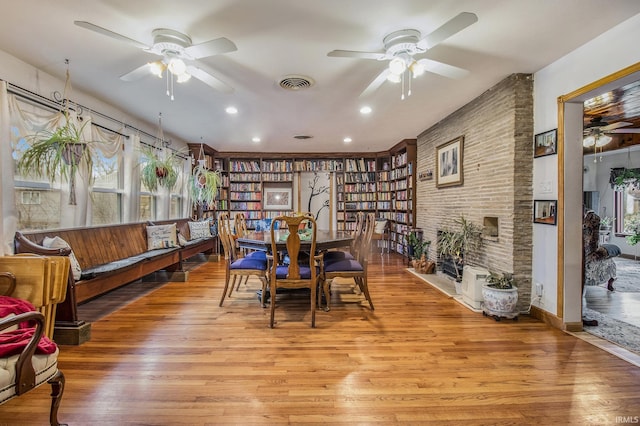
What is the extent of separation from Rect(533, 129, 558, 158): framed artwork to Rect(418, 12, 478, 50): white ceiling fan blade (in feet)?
5.35

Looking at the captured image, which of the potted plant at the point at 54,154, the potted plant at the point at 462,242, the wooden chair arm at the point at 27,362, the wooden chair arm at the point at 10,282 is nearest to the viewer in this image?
the wooden chair arm at the point at 27,362

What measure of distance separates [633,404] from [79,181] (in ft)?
16.5

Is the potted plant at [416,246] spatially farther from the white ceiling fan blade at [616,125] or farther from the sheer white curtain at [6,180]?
the sheer white curtain at [6,180]

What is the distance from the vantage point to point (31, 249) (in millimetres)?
2453

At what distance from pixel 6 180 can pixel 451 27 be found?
3.72m

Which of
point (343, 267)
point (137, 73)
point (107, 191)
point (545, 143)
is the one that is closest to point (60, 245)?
point (107, 191)

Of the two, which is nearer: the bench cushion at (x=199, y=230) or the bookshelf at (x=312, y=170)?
the bench cushion at (x=199, y=230)

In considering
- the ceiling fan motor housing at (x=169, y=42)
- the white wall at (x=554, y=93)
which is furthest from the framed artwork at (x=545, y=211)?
the ceiling fan motor housing at (x=169, y=42)

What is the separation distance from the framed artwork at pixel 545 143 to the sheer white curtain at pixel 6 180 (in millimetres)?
4920

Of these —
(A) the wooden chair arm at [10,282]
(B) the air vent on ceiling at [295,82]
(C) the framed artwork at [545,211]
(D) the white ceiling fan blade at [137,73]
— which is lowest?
(A) the wooden chair arm at [10,282]

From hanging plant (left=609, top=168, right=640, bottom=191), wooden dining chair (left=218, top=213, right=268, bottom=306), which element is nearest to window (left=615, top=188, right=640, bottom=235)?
hanging plant (left=609, top=168, right=640, bottom=191)

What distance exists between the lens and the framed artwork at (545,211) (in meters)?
2.73

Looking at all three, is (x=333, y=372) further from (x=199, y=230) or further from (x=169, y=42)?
(x=199, y=230)

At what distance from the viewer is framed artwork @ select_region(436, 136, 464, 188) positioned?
13.5 feet
